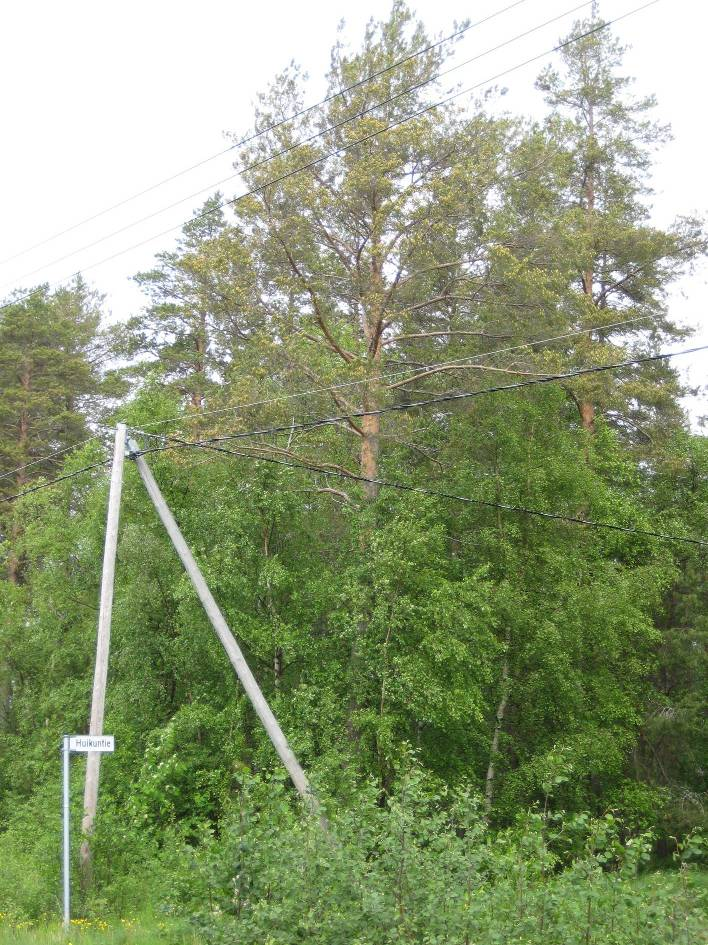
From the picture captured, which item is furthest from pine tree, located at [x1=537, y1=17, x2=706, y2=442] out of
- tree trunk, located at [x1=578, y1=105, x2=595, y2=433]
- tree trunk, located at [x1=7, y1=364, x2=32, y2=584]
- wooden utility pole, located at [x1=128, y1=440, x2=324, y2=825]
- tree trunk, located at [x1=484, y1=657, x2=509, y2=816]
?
tree trunk, located at [x1=7, y1=364, x2=32, y2=584]

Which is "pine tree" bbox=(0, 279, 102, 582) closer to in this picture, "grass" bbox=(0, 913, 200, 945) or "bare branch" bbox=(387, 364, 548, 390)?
"bare branch" bbox=(387, 364, 548, 390)

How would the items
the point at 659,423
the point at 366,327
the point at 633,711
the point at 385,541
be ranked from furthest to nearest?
the point at 659,423
the point at 633,711
the point at 366,327
the point at 385,541

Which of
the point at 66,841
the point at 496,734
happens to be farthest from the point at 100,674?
the point at 496,734

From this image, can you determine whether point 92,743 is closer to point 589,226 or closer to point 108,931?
point 108,931

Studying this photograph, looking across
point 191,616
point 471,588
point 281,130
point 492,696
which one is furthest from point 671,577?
point 281,130

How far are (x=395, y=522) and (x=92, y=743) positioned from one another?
307 inches

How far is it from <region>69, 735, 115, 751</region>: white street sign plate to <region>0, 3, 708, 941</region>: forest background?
208 centimetres

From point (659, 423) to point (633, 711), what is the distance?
26.6 feet

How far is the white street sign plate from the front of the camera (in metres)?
10.7

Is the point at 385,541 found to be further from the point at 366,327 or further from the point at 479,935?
the point at 479,935

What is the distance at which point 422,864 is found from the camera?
287 inches

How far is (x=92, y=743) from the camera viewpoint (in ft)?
35.7

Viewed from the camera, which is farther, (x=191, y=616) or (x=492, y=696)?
(x=492, y=696)

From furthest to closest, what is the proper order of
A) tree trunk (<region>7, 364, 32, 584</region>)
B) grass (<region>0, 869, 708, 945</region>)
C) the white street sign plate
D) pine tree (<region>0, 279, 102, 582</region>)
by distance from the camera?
pine tree (<region>0, 279, 102, 582</region>), tree trunk (<region>7, 364, 32, 584</region>), the white street sign plate, grass (<region>0, 869, 708, 945</region>)
